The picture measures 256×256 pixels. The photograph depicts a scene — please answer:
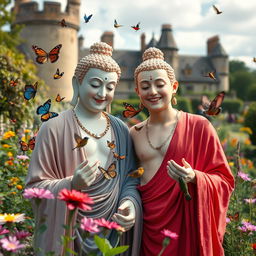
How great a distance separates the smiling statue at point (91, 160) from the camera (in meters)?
2.51

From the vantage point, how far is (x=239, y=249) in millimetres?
3318

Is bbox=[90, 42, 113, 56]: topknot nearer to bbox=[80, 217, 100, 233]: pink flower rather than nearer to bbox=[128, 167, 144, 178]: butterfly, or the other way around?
bbox=[128, 167, 144, 178]: butterfly

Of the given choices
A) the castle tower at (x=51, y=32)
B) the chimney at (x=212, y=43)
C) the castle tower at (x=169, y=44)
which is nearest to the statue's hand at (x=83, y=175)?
the castle tower at (x=51, y=32)

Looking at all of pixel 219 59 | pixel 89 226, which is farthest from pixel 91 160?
pixel 219 59

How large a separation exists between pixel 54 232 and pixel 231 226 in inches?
65.8

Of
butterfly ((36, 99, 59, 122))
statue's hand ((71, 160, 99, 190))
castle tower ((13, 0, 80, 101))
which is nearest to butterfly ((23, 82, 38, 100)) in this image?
butterfly ((36, 99, 59, 122))

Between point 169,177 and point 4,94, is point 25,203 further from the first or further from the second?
point 4,94

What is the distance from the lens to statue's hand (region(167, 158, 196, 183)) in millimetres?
2424

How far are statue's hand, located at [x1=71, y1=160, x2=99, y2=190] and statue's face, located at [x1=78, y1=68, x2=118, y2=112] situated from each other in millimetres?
523

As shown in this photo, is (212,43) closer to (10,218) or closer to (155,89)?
(155,89)

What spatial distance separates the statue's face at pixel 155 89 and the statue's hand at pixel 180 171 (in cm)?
→ 49

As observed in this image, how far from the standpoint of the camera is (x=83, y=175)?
2355mm

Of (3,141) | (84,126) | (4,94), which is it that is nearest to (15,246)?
(84,126)

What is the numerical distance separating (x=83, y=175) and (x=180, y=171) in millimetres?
582
